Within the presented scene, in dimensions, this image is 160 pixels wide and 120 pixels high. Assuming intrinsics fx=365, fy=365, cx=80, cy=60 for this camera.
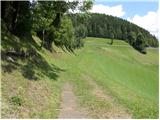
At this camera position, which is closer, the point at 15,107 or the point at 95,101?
the point at 15,107

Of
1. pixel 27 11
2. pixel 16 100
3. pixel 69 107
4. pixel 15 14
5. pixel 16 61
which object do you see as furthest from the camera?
pixel 27 11

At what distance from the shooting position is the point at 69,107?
20.8m

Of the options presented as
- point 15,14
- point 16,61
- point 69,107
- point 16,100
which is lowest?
point 69,107

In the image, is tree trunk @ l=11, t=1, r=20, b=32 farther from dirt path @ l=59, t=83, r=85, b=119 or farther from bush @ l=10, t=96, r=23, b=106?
bush @ l=10, t=96, r=23, b=106

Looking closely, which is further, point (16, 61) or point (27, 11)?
point (27, 11)

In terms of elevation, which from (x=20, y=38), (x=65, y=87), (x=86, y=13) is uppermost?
(x=86, y=13)

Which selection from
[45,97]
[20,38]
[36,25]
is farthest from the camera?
[36,25]

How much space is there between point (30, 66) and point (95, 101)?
839 centimetres

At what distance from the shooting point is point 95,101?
23.2 m

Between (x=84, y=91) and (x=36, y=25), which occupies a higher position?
(x=36, y=25)

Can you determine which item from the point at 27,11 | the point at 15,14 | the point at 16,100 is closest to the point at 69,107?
the point at 16,100

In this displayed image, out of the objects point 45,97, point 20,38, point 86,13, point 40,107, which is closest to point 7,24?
point 20,38

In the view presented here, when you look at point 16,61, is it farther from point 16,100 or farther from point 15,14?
point 15,14

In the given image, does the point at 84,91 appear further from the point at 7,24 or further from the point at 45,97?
the point at 7,24
